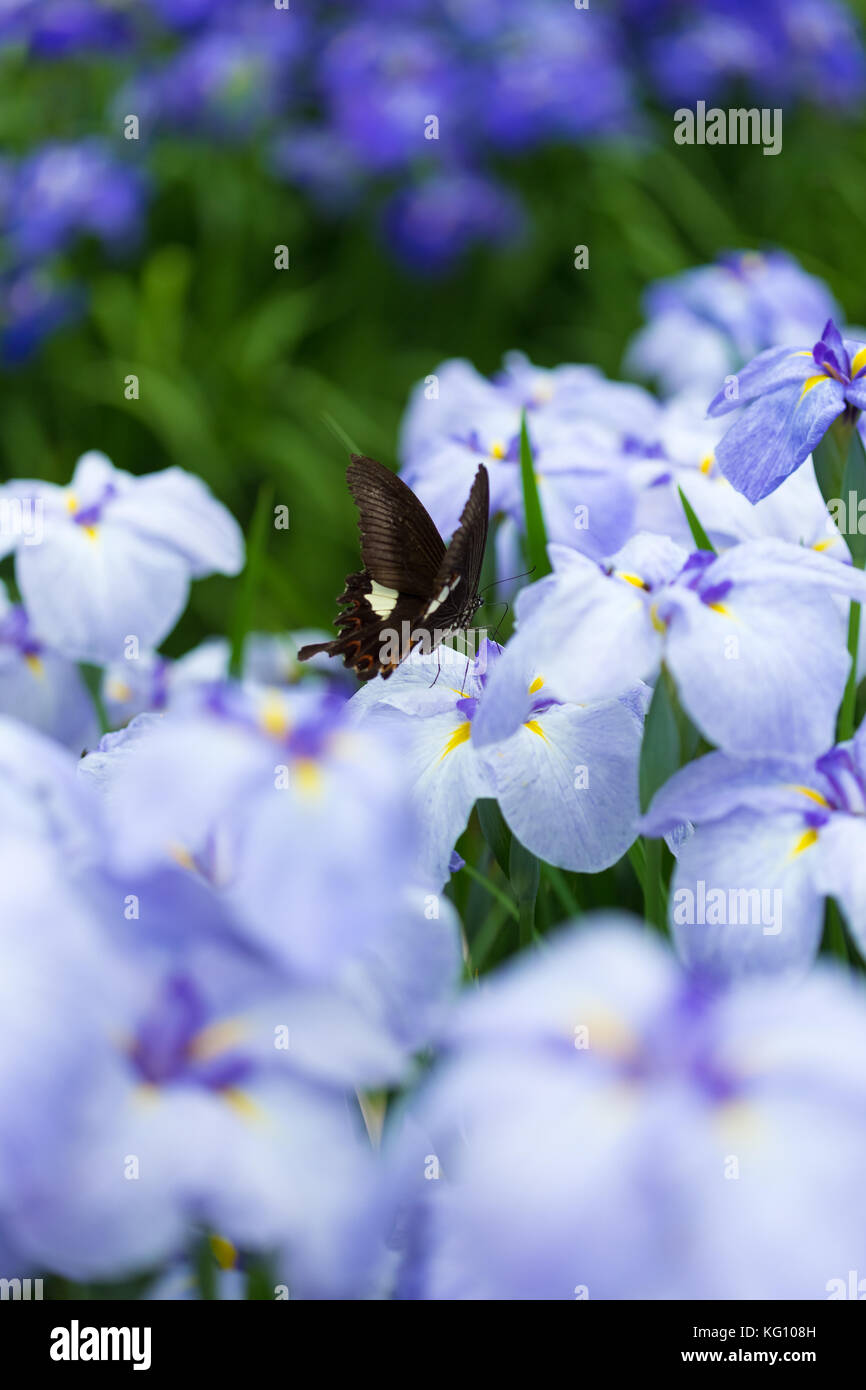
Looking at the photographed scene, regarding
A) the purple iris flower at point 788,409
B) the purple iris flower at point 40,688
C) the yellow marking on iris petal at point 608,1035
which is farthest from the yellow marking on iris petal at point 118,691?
the yellow marking on iris petal at point 608,1035

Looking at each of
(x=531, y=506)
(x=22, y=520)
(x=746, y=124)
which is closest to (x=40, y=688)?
(x=22, y=520)

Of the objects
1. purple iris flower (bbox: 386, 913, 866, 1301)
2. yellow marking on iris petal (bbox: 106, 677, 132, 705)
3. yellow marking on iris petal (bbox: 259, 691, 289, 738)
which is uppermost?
yellow marking on iris petal (bbox: 106, 677, 132, 705)

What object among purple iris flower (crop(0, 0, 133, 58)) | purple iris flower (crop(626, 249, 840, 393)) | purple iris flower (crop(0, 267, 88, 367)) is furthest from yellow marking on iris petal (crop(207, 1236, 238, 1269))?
purple iris flower (crop(0, 0, 133, 58))

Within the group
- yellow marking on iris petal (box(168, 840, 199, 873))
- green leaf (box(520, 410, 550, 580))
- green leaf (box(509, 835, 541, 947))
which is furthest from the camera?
green leaf (box(520, 410, 550, 580))

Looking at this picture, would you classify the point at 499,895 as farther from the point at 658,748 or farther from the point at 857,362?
the point at 857,362

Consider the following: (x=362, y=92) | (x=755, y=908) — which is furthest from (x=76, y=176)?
(x=755, y=908)

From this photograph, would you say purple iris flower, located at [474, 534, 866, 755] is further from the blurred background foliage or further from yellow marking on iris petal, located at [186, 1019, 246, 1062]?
the blurred background foliage
